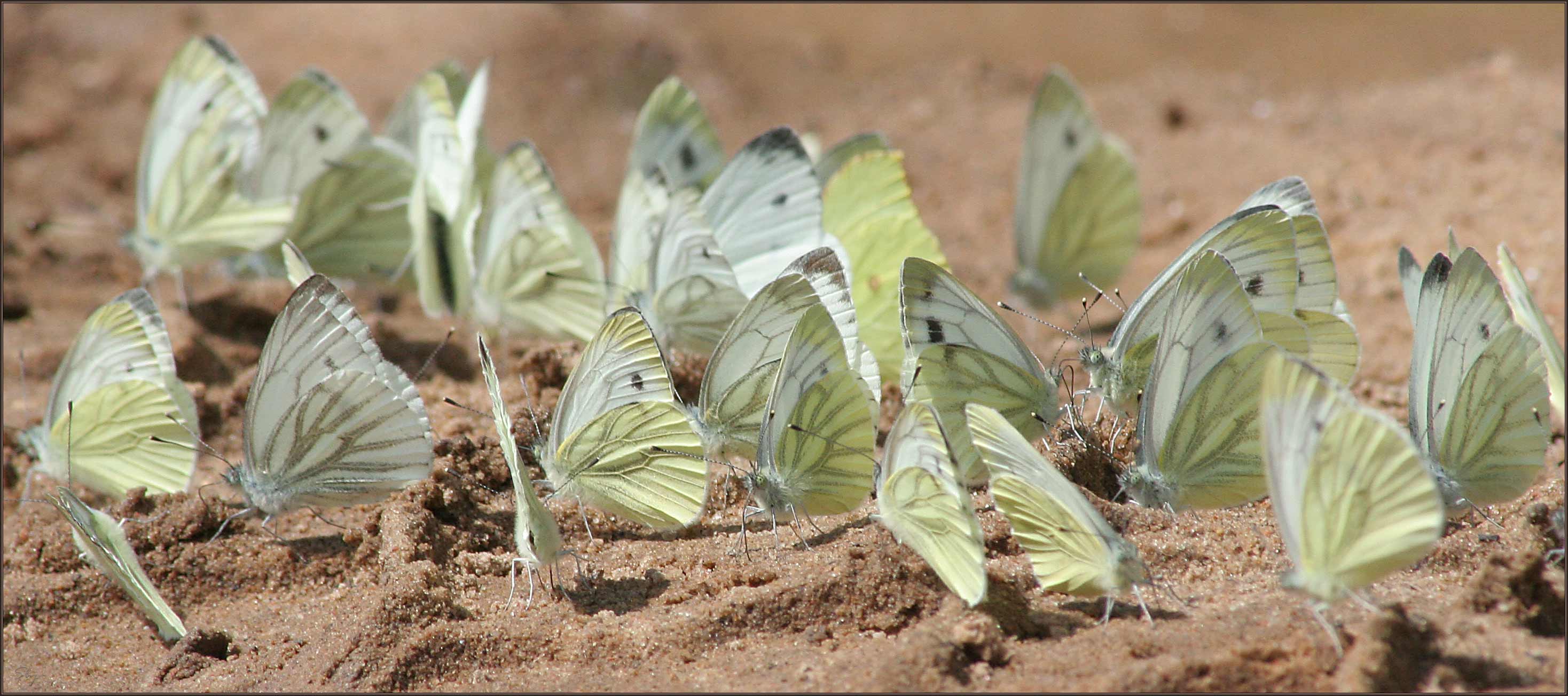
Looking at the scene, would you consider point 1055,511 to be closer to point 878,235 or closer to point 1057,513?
point 1057,513

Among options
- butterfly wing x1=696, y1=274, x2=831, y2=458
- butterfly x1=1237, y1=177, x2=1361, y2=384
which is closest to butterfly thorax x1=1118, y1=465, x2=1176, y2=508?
butterfly x1=1237, y1=177, x2=1361, y2=384

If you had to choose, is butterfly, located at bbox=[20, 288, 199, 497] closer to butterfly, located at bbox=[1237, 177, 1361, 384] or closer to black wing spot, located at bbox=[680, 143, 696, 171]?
black wing spot, located at bbox=[680, 143, 696, 171]

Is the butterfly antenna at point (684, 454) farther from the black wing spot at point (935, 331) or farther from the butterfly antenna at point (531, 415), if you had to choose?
the black wing spot at point (935, 331)

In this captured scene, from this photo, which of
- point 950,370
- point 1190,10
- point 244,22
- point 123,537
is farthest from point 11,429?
point 1190,10

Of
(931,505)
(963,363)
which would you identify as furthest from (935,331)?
(931,505)

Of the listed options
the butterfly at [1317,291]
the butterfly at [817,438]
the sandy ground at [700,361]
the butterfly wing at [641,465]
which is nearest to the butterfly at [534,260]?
the sandy ground at [700,361]
